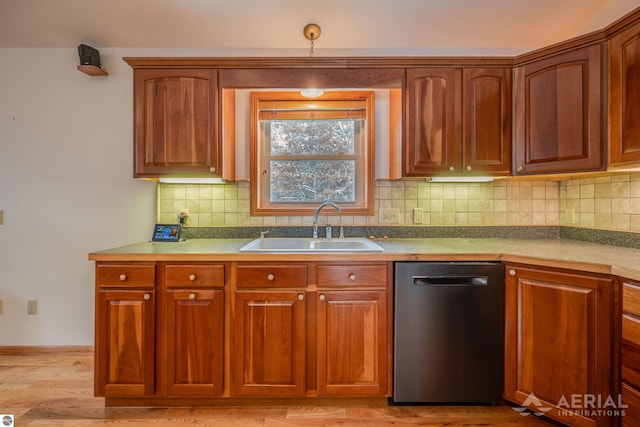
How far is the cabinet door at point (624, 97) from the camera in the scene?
1452mm

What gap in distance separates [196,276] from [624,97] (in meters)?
2.39

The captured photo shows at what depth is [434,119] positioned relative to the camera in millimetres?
1900

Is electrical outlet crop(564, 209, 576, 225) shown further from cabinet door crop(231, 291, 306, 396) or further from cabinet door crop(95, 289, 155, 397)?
cabinet door crop(95, 289, 155, 397)

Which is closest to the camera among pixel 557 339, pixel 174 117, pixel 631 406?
pixel 631 406

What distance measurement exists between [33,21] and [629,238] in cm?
418

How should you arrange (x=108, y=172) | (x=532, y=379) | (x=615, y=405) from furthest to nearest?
1. (x=108, y=172)
2. (x=532, y=379)
3. (x=615, y=405)

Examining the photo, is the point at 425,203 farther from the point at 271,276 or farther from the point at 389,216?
the point at 271,276

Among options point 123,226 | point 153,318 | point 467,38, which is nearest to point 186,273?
point 153,318

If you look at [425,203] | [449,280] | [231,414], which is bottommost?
[231,414]

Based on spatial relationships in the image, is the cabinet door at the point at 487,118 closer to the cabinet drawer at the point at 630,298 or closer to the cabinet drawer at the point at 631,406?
the cabinet drawer at the point at 630,298

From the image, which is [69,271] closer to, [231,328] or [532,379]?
[231,328]

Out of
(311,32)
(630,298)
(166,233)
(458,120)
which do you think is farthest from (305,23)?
(630,298)

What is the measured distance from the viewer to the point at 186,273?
1639mm

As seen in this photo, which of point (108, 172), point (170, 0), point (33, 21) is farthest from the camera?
point (108, 172)
